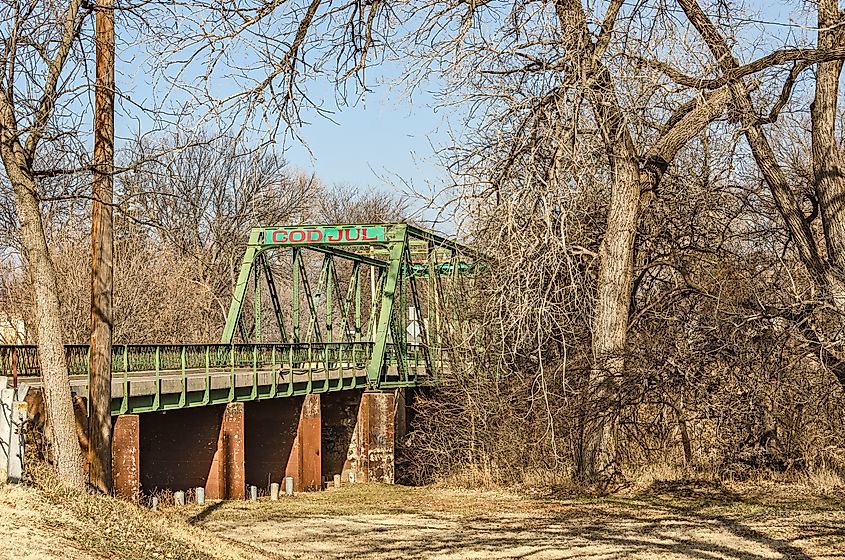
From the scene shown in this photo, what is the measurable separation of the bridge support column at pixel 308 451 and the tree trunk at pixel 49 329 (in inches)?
596

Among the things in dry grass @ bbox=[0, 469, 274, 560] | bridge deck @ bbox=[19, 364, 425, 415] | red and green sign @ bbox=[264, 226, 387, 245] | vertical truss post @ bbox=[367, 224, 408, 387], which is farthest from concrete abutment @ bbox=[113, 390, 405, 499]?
dry grass @ bbox=[0, 469, 274, 560]

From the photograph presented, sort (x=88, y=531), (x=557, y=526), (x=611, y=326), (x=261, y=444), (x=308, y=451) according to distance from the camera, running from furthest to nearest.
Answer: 1. (x=261, y=444)
2. (x=308, y=451)
3. (x=611, y=326)
4. (x=557, y=526)
5. (x=88, y=531)

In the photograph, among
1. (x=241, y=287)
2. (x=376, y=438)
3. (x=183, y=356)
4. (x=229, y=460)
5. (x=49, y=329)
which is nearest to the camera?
(x=49, y=329)

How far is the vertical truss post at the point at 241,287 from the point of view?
31.1 meters

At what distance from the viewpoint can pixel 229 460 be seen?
2428 cm

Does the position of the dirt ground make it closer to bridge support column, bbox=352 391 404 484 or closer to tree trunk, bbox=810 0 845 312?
tree trunk, bbox=810 0 845 312

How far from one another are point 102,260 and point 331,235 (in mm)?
18880

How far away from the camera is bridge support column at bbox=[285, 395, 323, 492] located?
27.2 metres

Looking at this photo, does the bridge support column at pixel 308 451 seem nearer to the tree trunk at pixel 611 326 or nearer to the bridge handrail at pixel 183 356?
the bridge handrail at pixel 183 356

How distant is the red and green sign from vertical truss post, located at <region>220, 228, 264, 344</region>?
2.12ft

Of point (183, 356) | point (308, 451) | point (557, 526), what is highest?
point (183, 356)

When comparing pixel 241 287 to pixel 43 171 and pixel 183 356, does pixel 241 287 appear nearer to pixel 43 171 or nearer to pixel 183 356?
pixel 183 356

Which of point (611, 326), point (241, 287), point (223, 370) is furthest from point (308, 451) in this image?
point (611, 326)

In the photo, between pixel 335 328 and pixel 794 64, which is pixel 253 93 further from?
pixel 335 328
